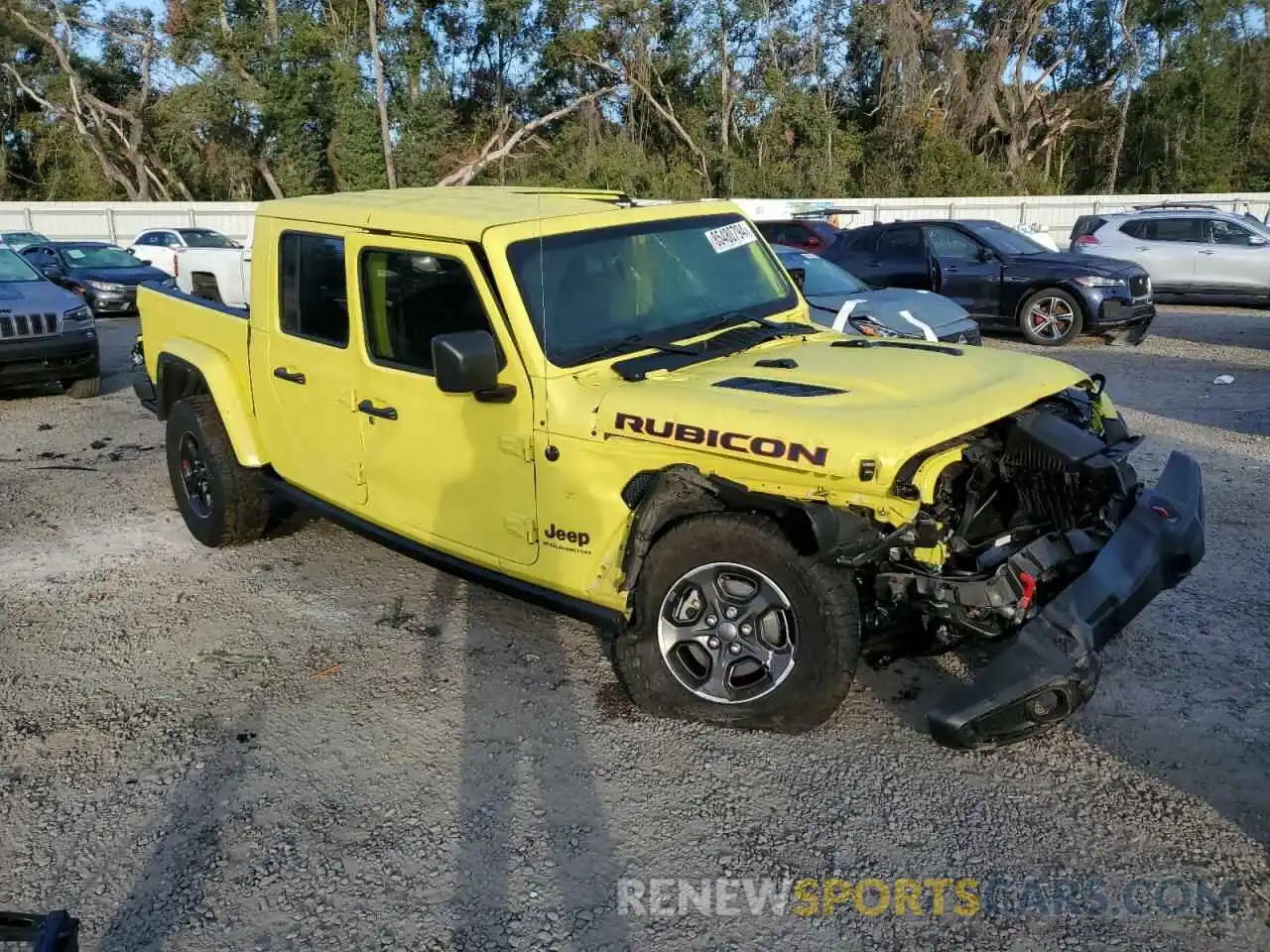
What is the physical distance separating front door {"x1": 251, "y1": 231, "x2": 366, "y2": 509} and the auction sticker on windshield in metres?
1.69

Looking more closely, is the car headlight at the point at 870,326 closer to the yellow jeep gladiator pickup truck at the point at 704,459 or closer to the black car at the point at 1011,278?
the yellow jeep gladiator pickup truck at the point at 704,459

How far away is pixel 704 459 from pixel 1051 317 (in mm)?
10996

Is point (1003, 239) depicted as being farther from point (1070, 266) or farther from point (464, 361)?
point (464, 361)

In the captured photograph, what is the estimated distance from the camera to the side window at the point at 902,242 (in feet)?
46.2

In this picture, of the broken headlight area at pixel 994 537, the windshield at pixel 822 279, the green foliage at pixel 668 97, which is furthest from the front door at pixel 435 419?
the green foliage at pixel 668 97

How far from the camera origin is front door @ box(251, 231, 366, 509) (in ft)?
15.7

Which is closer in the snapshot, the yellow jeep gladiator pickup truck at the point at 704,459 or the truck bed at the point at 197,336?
the yellow jeep gladiator pickup truck at the point at 704,459

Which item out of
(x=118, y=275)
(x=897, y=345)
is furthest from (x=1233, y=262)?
(x=118, y=275)

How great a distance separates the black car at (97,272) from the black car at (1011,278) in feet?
38.6

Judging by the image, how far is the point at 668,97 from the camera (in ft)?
135

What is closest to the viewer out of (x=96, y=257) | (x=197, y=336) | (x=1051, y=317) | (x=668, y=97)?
(x=197, y=336)

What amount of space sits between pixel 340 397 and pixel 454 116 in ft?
131

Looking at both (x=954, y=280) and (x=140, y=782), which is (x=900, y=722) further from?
(x=954, y=280)

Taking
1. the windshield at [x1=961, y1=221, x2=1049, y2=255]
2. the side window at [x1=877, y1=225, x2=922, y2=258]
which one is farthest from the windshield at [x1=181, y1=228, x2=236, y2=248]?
the windshield at [x1=961, y1=221, x2=1049, y2=255]
